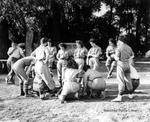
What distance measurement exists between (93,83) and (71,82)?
32.3 inches

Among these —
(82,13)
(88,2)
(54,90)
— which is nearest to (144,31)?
(82,13)

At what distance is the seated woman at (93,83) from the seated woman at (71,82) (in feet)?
1.06

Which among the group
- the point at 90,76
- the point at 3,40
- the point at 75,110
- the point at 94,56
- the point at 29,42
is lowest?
the point at 75,110

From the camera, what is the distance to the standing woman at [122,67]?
9383 millimetres

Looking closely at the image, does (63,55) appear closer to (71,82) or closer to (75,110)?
(71,82)

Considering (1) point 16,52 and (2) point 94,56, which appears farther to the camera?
(1) point 16,52

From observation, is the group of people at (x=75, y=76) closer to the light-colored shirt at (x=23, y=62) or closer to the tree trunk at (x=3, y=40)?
the light-colored shirt at (x=23, y=62)

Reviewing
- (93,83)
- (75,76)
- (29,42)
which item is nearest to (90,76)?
(93,83)

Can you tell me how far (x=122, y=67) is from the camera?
9398mm

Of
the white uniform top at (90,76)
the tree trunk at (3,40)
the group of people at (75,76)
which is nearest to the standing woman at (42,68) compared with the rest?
the group of people at (75,76)

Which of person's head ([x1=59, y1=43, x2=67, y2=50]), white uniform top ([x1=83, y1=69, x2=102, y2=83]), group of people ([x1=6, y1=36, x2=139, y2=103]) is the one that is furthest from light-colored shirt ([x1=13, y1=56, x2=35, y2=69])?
white uniform top ([x1=83, y1=69, x2=102, y2=83])

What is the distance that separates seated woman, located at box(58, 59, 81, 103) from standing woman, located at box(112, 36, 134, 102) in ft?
4.00

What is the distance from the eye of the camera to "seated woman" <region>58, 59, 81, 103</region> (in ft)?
30.9

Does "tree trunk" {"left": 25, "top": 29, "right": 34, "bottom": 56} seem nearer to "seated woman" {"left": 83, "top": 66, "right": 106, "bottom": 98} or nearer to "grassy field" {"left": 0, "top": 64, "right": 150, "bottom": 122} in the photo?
"grassy field" {"left": 0, "top": 64, "right": 150, "bottom": 122}
